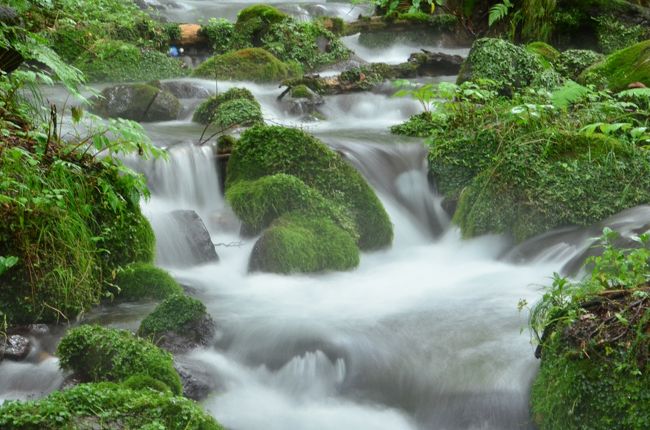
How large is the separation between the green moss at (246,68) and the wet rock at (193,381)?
971cm

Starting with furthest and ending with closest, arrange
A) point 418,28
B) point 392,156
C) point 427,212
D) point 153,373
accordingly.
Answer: point 418,28, point 392,156, point 427,212, point 153,373

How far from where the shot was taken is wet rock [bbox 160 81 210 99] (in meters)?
13.3

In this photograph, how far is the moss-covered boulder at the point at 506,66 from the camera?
11.3m

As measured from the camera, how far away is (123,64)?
15594mm

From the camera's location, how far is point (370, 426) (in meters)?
5.00

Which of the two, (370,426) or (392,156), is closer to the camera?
(370,426)

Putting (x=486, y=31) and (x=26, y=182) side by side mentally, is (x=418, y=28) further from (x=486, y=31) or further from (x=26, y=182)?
(x=26, y=182)

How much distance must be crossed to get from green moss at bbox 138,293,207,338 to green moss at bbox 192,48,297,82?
9098 millimetres

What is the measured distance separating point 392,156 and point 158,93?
4.10 m

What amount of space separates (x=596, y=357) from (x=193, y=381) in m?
2.35

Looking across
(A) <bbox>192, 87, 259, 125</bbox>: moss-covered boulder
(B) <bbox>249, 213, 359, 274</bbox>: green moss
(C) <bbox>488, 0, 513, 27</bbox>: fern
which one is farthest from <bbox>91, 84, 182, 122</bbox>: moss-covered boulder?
(C) <bbox>488, 0, 513, 27</bbox>: fern

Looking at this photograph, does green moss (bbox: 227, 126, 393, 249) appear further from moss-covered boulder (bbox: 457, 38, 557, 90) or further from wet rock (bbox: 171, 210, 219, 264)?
moss-covered boulder (bbox: 457, 38, 557, 90)

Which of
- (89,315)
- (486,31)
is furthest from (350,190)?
(486,31)

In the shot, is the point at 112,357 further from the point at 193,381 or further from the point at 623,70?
the point at 623,70
